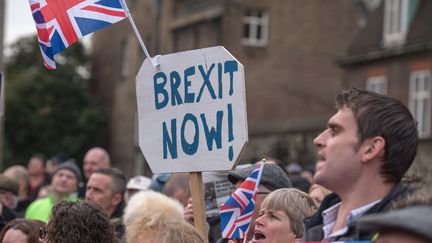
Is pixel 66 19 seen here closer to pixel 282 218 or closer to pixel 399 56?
pixel 282 218

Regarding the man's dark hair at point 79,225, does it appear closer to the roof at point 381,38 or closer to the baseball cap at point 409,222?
the baseball cap at point 409,222

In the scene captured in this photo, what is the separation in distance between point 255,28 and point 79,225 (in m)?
39.5

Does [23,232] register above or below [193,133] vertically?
below

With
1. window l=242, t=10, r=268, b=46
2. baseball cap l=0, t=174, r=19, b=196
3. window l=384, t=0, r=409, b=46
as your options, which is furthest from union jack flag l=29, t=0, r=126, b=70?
window l=242, t=10, r=268, b=46

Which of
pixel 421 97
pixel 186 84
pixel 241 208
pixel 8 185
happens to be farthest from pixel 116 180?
pixel 421 97

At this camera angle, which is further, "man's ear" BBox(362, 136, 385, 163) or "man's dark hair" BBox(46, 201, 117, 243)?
"man's dark hair" BBox(46, 201, 117, 243)

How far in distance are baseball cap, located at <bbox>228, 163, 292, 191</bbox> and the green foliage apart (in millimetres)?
46038

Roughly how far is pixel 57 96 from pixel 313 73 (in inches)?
622

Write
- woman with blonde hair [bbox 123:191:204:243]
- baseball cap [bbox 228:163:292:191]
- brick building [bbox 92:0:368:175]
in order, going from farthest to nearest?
brick building [bbox 92:0:368:175]
baseball cap [bbox 228:163:292:191]
woman with blonde hair [bbox 123:191:204:243]

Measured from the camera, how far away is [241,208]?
19.7 ft

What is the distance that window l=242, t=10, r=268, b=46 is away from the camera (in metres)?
44.5

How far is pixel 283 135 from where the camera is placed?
1273 inches

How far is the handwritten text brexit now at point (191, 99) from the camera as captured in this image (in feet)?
19.2

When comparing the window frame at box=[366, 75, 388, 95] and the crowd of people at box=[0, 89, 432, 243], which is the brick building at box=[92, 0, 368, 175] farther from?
the crowd of people at box=[0, 89, 432, 243]
